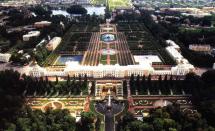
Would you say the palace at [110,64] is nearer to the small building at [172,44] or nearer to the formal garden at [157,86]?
the small building at [172,44]

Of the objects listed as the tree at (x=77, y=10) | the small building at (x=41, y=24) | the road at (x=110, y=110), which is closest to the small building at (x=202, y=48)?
the road at (x=110, y=110)

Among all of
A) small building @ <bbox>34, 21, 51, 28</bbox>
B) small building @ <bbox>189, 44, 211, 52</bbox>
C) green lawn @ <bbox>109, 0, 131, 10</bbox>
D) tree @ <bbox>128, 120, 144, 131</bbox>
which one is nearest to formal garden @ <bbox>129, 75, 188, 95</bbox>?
tree @ <bbox>128, 120, 144, 131</bbox>

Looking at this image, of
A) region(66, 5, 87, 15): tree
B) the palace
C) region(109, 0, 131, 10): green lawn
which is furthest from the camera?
region(109, 0, 131, 10): green lawn

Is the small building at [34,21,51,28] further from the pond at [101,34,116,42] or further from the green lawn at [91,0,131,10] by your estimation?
the green lawn at [91,0,131,10]

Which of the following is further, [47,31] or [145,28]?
[145,28]

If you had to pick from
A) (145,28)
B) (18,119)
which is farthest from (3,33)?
(18,119)

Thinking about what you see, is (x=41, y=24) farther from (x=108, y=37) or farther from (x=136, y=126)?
(x=136, y=126)

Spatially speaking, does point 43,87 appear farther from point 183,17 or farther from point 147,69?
point 183,17

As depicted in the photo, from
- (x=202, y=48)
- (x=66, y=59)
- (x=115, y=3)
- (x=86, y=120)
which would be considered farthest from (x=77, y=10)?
(x=86, y=120)
